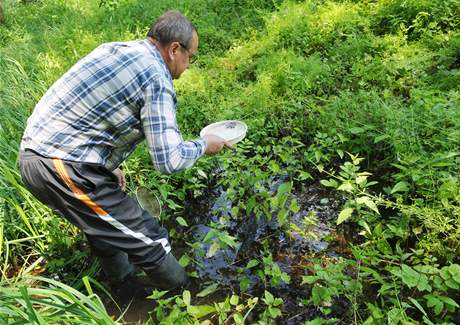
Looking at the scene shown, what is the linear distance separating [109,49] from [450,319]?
2.21 meters

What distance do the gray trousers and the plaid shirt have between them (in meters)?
0.08

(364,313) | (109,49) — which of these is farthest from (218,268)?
(109,49)

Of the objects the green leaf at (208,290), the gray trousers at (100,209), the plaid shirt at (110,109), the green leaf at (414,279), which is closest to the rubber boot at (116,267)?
the gray trousers at (100,209)

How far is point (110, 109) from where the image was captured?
204cm

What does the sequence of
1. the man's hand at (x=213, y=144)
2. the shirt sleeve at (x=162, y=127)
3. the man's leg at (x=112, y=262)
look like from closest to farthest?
the shirt sleeve at (x=162, y=127) → the man's hand at (x=213, y=144) → the man's leg at (x=112, y=262)

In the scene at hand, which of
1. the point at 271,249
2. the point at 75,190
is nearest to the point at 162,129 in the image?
the point at 75,190

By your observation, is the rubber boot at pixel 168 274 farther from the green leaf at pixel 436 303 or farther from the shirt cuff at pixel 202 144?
the green leaf at pixel 436 303

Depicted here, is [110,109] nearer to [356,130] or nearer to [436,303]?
[436,303]

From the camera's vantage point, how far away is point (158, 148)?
2.03m

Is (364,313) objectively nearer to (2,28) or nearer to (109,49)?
(109,49)

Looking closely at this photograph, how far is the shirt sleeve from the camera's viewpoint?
1.99 metres

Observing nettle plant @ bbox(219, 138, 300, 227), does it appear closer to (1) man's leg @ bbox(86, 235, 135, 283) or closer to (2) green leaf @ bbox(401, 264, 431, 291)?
(1) man's leg @ bbox(86, 235, 135, 283)

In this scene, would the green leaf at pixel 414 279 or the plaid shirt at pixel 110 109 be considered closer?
the green leaf at pixel 414 279

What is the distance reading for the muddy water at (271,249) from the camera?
252cm
